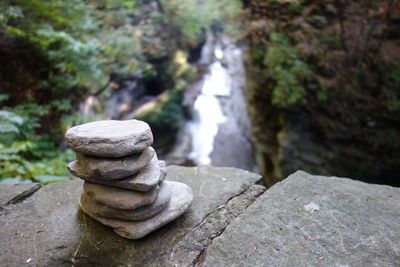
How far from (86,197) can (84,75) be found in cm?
381

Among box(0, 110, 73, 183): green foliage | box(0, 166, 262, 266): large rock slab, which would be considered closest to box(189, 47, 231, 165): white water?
box(0, 110, 73, 183): green foliage

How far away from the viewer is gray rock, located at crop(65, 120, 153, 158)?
1.58 meters

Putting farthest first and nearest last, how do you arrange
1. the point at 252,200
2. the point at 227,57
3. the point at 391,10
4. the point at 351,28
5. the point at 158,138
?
the point at 227,57
the point at 158,138
the point at 351,28
the point at 391,10
the point at 252,200

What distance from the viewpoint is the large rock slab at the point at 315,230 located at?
1565 mm

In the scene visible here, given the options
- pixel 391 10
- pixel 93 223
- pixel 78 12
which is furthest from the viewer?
pixel 78 12

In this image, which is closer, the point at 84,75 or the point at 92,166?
the point at 92,166

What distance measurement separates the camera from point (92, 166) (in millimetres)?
1660

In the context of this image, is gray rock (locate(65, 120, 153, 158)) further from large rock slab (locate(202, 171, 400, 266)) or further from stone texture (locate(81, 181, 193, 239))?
large rock slab (locate(202, 171, 400, 266))

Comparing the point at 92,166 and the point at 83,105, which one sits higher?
the point at 92,166

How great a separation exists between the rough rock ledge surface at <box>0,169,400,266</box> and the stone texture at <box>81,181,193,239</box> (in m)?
0.07

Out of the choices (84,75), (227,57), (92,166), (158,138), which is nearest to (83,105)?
(84,75)

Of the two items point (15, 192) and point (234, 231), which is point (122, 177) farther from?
point (15, 192)

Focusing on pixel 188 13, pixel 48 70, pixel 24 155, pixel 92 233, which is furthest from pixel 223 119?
pixel 92 233

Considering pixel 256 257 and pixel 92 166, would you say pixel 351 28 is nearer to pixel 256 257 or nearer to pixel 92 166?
pixel 256 257
